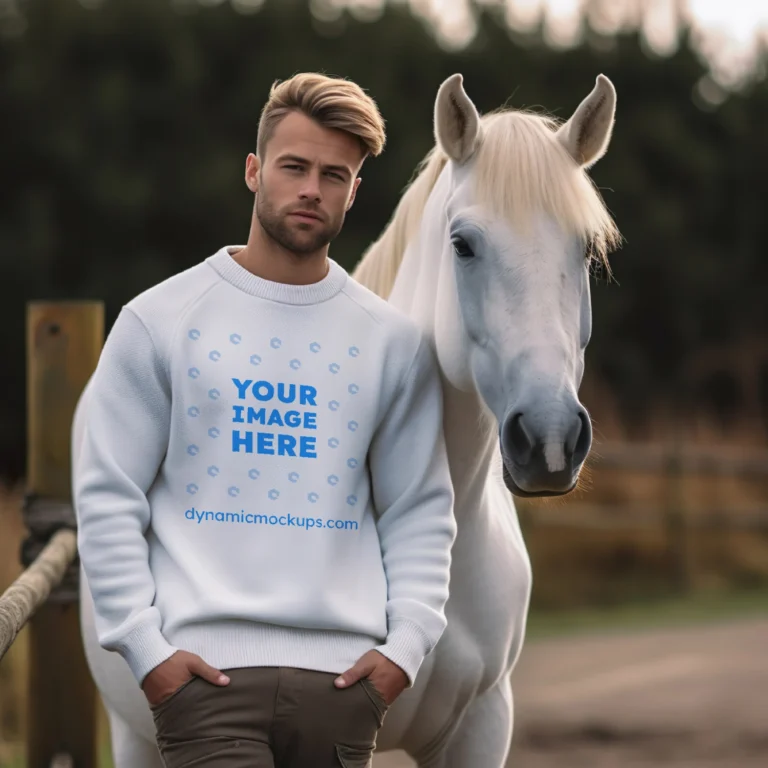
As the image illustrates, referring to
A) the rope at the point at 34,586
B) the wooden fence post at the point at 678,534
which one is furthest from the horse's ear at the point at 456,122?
the wooden fence post at the point at 678,534

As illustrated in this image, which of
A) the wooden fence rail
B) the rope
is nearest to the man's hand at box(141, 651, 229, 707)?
the rope

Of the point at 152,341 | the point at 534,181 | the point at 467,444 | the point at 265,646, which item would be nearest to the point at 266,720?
the point at 265,646

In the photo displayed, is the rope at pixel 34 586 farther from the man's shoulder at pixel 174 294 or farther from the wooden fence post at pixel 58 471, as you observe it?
the man's shoulder at pixel 174 294

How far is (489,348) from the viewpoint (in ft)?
7.06

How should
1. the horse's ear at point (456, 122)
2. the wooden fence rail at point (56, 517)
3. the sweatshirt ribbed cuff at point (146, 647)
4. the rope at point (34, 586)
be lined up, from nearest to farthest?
the sweatshirt ribbed cuff at point (146, 647) < the horse's ear at point (456, 122) < the rope at point (34, 586) < the wooden fence rail at point (56, 517)

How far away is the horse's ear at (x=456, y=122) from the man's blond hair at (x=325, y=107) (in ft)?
0.64

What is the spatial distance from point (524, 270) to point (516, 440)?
0.29m

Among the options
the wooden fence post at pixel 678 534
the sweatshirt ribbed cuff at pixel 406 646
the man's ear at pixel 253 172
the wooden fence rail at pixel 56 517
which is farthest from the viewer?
the wooden fence post at pixel 678 534

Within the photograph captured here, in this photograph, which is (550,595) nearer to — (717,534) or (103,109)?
(717,534)

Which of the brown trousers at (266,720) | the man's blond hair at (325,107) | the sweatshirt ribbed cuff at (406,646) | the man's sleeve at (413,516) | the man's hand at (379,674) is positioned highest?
the man's blond hair at (325,107)

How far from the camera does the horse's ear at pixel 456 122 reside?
88.7 inches

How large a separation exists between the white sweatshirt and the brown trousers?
0.04 m

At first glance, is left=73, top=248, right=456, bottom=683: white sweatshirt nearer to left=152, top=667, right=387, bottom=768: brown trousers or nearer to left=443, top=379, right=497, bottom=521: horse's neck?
left=152, top=667, right=387, bottom=768: brown trousers

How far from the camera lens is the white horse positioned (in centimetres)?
203
